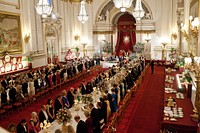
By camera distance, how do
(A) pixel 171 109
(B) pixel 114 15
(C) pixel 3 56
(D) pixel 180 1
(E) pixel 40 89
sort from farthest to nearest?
1. (B) pixel 114 15
2. (D) pixel 180 1
3. (C) pixel 3 56
4. (E) pixel 40 89
5. (A) pixel 171 109

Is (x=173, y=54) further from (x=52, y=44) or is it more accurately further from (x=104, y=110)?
(x=104, y=110)

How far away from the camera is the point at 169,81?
1096cm

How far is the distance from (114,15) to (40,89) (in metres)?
16.8

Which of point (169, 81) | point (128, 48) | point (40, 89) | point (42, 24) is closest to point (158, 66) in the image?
point (128, 48)

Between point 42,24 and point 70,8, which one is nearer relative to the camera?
point 42,24

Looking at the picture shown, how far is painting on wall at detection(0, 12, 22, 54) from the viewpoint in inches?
562

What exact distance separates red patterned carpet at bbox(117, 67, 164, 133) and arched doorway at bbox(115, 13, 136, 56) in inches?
505

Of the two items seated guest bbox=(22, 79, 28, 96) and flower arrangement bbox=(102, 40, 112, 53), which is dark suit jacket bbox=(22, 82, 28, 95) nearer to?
seated guest bbox=(22, 79, 28, 96)

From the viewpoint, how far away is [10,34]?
1498 centimetres

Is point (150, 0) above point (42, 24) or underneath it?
above

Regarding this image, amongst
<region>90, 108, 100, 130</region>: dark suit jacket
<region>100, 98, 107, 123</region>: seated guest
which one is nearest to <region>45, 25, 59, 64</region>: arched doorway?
<region>100, 98, 107, 123</region>: seated guest

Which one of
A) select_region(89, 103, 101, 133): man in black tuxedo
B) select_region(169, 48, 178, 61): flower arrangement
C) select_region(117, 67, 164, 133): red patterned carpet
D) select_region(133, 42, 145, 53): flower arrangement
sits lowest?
select_region(117, 67, 164, 133): red patterned carpet

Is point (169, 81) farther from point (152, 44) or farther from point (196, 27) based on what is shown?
point (152, 44)

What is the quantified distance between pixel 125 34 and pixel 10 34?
47.9ft
